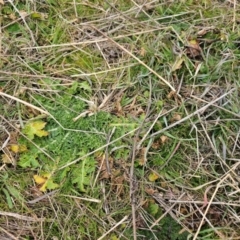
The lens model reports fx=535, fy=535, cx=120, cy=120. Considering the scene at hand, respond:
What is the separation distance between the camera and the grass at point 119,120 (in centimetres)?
229

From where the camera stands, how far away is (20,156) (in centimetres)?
235

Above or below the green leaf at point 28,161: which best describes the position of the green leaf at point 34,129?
above

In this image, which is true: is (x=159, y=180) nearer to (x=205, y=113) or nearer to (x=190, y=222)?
(x=190, y=222)

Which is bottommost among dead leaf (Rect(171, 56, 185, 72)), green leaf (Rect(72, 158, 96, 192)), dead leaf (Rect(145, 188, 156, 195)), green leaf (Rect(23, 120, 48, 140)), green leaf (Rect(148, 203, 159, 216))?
green leaf (Rect(148, 203, 159, 216))

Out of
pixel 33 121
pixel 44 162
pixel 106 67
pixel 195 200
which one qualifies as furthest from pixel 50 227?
pixel 106 67

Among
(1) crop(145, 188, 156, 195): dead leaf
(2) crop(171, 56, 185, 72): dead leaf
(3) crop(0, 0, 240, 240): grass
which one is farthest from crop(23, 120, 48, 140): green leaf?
(2) crop(171, 56, 185, 72): dead leaf

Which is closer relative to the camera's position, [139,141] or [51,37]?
[139,141]

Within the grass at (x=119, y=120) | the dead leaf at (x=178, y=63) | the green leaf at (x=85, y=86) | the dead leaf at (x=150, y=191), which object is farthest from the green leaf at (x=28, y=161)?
the dead leaf at (x=178, y=63)

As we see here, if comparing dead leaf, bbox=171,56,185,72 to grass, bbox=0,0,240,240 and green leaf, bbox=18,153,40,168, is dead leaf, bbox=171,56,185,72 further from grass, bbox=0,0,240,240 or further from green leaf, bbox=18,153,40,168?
green leaf, bbox=18,153,40,168

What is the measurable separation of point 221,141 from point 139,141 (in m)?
0.37

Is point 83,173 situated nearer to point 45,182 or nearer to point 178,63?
point 45,182

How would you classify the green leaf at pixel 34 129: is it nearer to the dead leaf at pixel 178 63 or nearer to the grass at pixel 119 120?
the grass at pixel 119 120

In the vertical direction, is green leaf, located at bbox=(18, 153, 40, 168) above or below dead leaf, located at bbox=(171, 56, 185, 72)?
below

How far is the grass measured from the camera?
229 cm
